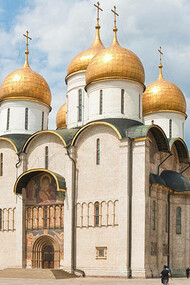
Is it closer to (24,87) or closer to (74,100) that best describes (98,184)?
(74,100)

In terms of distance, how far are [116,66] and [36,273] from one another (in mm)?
10246

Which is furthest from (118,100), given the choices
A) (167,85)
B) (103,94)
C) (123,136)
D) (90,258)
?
(90,258)

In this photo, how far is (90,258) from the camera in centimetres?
2264

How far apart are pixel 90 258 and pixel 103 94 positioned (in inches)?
306

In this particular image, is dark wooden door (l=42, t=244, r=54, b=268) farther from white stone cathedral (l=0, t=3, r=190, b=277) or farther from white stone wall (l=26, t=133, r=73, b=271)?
white stone wall (l=26, t=133, r=73, b=271)

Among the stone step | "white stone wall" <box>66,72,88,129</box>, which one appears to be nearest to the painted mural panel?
the stone step

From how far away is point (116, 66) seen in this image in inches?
966

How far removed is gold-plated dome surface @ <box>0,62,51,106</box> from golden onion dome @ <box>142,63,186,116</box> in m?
5.81

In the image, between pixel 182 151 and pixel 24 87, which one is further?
pixel 24 87

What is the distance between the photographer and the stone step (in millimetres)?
21950

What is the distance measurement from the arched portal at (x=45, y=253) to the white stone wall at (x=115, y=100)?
619cm

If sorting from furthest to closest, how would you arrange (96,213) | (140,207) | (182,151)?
(182,151), (96,213), (140,207)

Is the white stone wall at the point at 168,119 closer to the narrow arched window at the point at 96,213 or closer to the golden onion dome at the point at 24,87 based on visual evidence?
the golden onion dome at the point at 24,87

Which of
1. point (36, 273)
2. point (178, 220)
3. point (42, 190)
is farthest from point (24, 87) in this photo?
point (178, 220)
